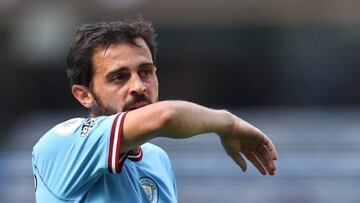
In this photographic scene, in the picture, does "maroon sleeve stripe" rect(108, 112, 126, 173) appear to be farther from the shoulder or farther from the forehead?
the shoulder

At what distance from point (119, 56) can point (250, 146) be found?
57 centimetres

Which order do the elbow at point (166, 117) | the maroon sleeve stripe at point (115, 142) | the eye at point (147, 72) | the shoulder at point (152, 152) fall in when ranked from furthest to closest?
the shoulder at point (152, 152) → the eye at point (147, 72) → the maroon sleeve stripe at point (115, 142) → the elbow at point (166, 117)

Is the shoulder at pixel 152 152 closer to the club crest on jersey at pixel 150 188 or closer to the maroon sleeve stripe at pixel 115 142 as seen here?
the club crest on jersey at pixel 150 188

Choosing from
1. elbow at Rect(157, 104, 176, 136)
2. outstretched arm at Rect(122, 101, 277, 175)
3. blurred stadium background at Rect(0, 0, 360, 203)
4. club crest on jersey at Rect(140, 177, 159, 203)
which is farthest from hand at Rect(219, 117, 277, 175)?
blurred stadium background at Rect(0, 0, 360, 203)

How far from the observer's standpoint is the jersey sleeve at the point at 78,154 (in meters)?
3.13

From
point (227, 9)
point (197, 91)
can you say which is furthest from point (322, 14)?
point (197, 91)

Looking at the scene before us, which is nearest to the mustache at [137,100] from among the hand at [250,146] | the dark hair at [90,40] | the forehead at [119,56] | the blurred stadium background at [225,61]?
the forehead at [119,56]

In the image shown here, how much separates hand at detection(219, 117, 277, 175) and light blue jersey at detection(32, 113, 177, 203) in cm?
34

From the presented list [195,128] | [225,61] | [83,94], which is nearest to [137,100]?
[83,94]

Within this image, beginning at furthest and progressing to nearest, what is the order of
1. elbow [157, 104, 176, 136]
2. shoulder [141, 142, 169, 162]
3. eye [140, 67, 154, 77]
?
1. shoulder [141, 142, 169, 162]
2. eye [140, 67, 154, 77]
3. elbow [157, 104, 176, 136]

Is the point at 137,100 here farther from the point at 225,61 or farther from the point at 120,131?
the point at 225,61

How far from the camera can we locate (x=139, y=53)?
3.53m

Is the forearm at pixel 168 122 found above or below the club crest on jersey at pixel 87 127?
above

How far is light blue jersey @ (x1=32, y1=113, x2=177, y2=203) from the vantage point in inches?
124
